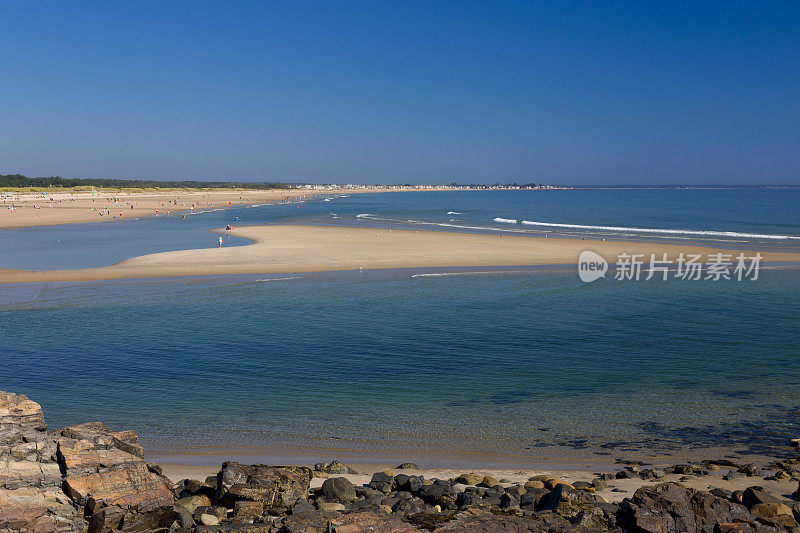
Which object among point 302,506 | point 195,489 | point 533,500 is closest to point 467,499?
point 533,500

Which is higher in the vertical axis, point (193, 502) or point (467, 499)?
point (467, 499)

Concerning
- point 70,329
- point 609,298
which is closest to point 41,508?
point 70,329

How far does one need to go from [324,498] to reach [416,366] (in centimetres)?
839

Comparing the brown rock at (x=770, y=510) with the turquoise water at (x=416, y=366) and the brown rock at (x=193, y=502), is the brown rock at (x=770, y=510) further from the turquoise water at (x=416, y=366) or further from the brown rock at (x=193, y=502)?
the brown rock at (x=193, y=502)

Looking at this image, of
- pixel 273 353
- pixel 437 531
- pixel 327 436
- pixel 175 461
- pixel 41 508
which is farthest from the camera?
pixel 273 353

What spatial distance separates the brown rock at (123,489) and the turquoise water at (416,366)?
10.9 feet

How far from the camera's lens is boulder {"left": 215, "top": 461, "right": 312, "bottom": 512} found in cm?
836

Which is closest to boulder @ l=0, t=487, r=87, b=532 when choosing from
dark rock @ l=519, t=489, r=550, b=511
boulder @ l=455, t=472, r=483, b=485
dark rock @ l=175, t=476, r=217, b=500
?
dark rock @ l=175, t=476, r=217, b=500

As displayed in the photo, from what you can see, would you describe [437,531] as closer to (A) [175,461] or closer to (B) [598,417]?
(A) [175,461]

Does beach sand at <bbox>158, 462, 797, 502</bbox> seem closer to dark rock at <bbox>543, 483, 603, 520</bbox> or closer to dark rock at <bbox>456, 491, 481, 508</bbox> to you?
dark rock at <bbox>543, 483, 603, 520</bbox>

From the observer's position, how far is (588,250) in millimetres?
44531

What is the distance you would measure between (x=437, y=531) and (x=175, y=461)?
5.72m

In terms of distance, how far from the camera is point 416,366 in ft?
55.7

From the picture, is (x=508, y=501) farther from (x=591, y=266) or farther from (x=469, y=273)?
(x=591, y=266)
